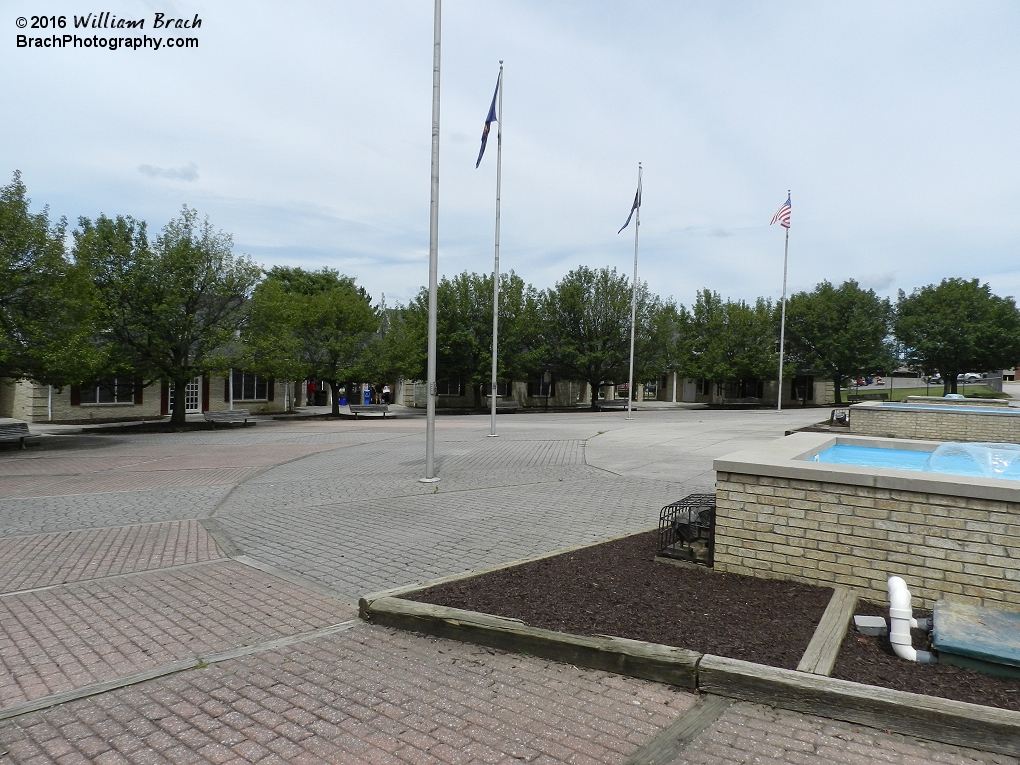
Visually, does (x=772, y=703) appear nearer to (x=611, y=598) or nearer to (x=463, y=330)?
(x=611, y=598)

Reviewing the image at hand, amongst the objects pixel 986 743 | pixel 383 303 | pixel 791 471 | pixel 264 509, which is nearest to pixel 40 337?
pixel 264 509

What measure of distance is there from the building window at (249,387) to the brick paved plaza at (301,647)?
26789 mm

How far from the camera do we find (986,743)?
3.23 meters

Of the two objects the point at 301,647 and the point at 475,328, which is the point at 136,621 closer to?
the point at 301,647

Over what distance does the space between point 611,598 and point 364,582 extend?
2.31m

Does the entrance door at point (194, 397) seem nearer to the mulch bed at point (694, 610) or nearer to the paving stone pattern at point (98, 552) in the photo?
the paving stone pattern at point (98, 552)

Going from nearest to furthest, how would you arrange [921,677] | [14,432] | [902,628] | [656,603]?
1. [921,677]
2. [902,628]
3. [656,603]
4. [14,432]

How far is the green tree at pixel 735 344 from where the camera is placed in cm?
5069

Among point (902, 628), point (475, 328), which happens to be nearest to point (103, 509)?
point (902, 628)

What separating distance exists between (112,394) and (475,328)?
20247 mm

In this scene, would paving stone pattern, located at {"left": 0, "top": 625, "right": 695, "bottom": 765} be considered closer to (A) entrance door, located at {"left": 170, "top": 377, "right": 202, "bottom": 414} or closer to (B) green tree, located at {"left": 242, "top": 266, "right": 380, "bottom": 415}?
(B) green tree, located at {"left": 242, "top": 266, "right": 380, "bottom": 415}

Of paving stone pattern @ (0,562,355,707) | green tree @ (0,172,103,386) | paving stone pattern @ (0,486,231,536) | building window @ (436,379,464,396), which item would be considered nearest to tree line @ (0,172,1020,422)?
green tree @ (0,172,103,386)

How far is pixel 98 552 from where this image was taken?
7.20 meters

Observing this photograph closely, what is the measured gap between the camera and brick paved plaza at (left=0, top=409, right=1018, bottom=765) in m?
3.35
